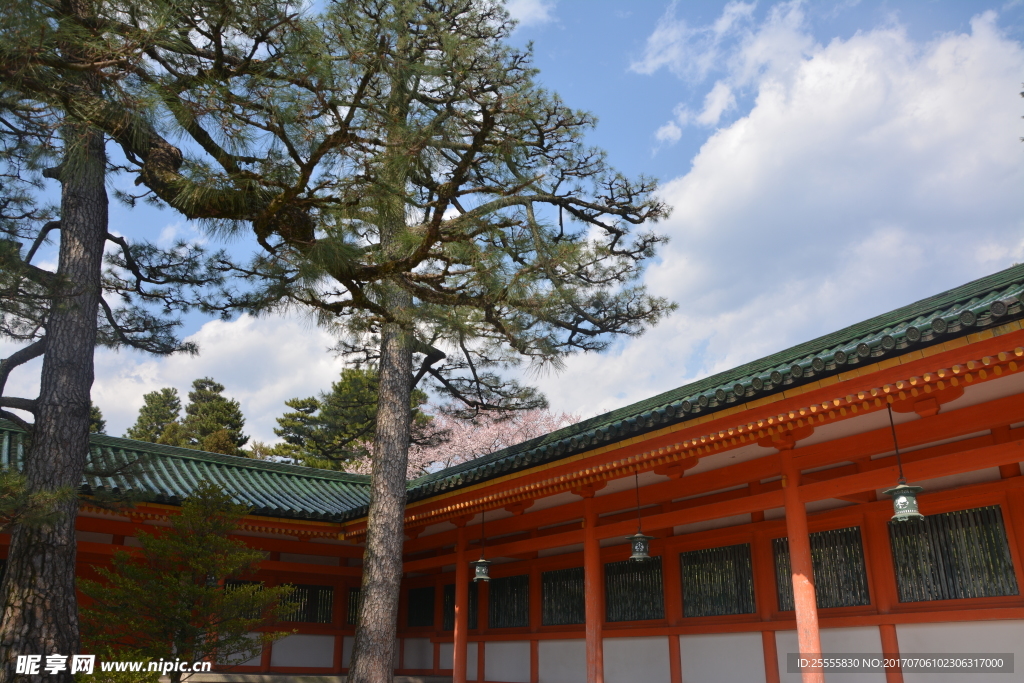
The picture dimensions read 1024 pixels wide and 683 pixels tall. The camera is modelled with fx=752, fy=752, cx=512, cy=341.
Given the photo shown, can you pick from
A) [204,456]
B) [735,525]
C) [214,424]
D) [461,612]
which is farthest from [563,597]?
[214,424]

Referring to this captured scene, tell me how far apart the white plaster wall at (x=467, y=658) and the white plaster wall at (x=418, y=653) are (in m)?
0.35

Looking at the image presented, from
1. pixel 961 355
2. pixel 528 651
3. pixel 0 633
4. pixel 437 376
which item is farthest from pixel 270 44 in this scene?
pixel 528 651

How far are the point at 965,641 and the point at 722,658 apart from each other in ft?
8.33

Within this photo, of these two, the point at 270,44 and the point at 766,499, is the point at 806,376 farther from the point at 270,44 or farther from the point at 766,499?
the point at 270,44

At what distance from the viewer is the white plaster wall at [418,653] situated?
1245 centimetres

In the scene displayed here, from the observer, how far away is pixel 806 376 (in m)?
5.68

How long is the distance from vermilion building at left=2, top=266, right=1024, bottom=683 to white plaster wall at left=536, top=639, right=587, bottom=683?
0.12 feet

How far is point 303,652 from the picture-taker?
11.8 meters

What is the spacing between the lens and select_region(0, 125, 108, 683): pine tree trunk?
6.69 metres

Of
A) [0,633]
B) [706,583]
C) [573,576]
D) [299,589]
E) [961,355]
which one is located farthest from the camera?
[299,589]

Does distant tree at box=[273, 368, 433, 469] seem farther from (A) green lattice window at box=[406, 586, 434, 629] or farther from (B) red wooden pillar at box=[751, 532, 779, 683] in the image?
(B) red wooden pillar at box=[751, 532, 779, 683]

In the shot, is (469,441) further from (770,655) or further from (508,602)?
(770,655)

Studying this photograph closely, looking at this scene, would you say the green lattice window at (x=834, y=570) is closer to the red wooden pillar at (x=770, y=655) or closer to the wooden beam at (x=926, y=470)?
the red wooden pillar at (x=770, y=655)

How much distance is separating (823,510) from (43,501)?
7.19m
